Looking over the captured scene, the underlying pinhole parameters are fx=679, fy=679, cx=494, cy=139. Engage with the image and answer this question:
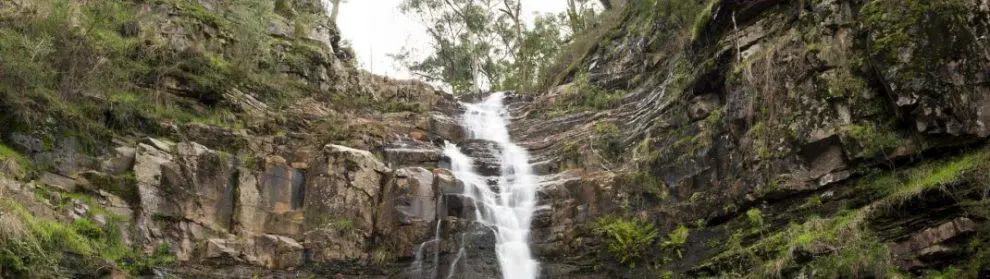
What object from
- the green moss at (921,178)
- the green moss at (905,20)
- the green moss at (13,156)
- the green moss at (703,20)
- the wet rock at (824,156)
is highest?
the green moss at (703,20)

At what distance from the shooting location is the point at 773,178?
44.0 feet

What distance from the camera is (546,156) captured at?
2066cm

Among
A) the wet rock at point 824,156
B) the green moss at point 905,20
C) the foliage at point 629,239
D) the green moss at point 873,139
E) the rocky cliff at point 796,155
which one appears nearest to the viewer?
the rocky cliff at point 796,155

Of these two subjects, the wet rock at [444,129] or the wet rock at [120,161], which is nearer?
the wet rock at [120,161]

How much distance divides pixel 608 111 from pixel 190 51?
12.5 metres

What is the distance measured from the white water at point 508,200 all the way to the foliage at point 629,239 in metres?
1.87

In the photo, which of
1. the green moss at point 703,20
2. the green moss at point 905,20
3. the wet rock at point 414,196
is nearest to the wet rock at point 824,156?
the green moss at point 905,20

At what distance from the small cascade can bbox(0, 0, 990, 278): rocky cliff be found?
0.32m

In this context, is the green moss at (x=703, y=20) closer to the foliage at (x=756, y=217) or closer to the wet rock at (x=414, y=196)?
the foliage at (x=756, y=217)

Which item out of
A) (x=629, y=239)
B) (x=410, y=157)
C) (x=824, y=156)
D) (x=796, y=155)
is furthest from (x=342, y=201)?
(x=824, y=156)

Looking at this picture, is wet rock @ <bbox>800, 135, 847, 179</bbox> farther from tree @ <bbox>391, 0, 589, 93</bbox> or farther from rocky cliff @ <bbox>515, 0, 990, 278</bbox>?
tree @ <bbox>391, 0, 589, 93</bbox>

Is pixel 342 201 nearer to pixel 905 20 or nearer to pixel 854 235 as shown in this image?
pixel 854 235

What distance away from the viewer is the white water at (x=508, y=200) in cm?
1617

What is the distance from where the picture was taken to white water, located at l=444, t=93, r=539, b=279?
16172 millimetres
